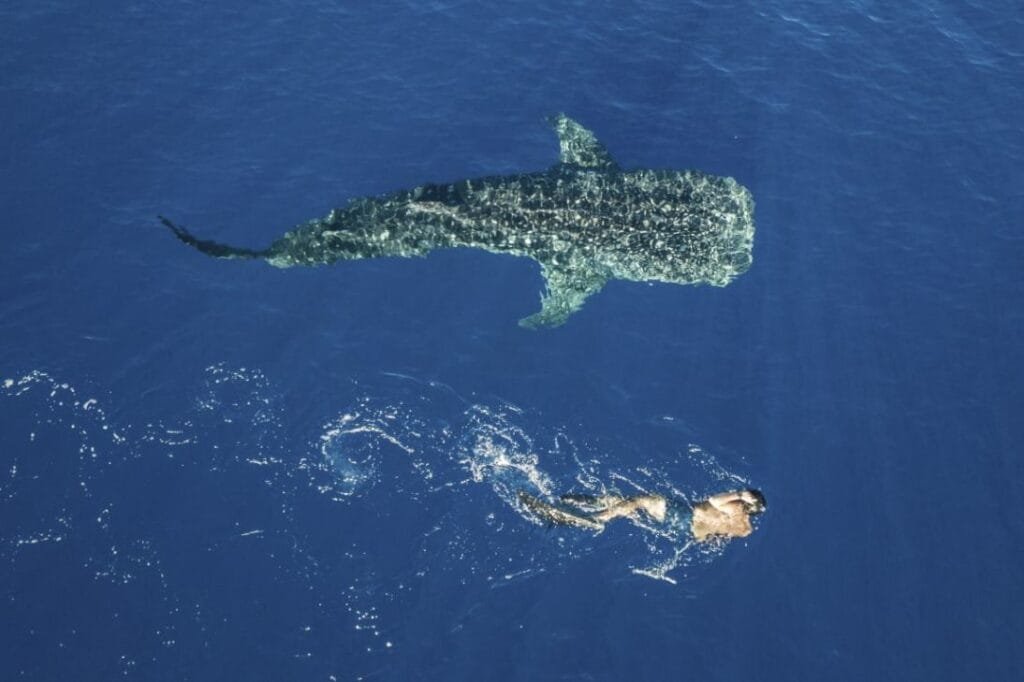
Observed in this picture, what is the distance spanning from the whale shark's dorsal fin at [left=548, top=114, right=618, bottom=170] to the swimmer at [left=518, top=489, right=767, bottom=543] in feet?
49.3

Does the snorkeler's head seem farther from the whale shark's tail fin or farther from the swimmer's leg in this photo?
the whale shark's tail fin

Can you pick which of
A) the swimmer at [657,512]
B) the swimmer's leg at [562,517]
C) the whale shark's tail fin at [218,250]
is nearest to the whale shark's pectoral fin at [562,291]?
the swimmer at [657,512]

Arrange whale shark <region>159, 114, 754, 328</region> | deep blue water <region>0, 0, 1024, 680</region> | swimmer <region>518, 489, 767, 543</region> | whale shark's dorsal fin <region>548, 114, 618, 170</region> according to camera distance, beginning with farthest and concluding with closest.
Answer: whale shark's dorsal fin <region>548, 114, 618, 170</region> → whale shark <region>159, 114, 754, 328</region> → swimmer <region>518, 489, 767, 543</region> → deep blue water <region>0, 0, 1024, 680</region>

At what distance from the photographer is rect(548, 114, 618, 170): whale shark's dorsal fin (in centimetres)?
3603

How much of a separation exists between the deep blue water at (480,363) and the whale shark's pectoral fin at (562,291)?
42 cm

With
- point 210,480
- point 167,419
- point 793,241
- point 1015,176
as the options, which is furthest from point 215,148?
point 1015,176

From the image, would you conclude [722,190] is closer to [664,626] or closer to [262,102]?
[664,626]

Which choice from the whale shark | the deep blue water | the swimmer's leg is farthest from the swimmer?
the whale shark

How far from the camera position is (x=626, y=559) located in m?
26.2

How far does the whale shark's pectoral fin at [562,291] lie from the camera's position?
32.1 meters

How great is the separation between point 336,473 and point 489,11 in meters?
27.5

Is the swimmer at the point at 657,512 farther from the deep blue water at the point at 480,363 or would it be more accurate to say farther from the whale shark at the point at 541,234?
the whale shark at the point at 541,234

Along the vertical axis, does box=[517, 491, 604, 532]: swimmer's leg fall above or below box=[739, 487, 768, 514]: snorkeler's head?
below

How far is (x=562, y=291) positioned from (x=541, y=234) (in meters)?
2.49
